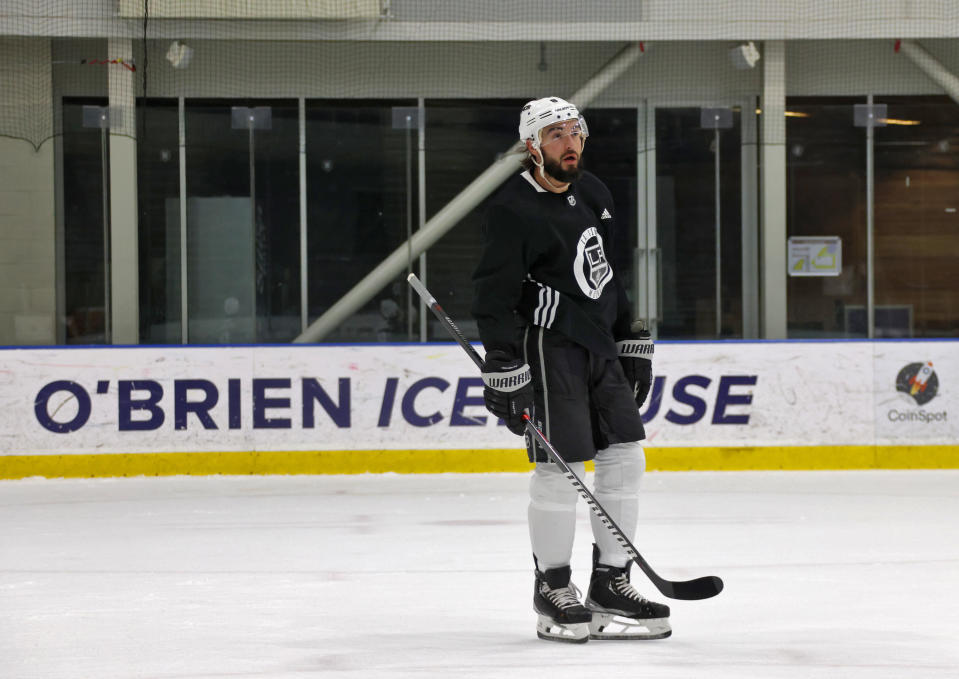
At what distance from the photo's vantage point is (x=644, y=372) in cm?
298

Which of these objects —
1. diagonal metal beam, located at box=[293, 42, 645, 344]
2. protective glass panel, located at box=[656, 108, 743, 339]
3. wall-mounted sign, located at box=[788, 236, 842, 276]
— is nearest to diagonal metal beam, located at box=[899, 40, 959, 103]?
wall-mounted sign, located at box=[788, 236, 842, 276]

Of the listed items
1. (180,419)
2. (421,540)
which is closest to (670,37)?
(180,419)

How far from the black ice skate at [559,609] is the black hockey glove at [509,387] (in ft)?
1.14

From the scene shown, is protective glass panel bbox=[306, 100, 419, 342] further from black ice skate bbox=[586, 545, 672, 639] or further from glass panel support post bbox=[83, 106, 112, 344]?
black ice skate bbox=[586, 545, 672, 639]

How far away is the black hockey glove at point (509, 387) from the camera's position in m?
2.73

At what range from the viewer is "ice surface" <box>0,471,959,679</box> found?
266cm

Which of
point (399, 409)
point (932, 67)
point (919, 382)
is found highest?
point (932, 67)

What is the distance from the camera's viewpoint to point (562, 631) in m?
2.80

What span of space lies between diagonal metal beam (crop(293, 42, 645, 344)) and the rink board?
1.89 metres

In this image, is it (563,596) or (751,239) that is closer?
(563,596)

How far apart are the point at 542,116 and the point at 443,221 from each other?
236 inches

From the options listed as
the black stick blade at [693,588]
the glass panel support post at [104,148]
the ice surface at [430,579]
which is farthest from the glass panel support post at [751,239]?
the black stick blade at [693,588]

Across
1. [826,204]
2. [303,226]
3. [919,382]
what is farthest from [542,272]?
[826,204]

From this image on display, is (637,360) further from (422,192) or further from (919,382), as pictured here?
(422,192)
